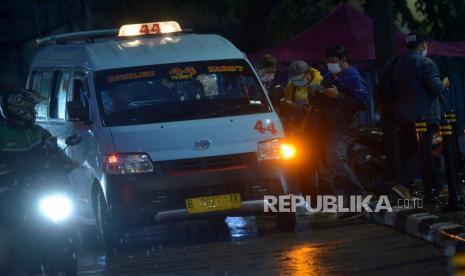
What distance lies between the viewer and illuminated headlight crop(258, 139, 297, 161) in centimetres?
1163

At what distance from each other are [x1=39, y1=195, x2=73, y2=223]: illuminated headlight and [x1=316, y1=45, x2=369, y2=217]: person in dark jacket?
5.04 metres

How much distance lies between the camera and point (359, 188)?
13.1m

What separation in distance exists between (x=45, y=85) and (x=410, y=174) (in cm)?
458

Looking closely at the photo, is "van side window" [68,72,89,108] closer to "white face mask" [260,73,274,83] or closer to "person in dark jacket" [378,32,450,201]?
"white face mask" [260,73,274,83]

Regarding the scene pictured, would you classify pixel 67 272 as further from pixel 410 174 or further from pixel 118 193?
pixel 410 174

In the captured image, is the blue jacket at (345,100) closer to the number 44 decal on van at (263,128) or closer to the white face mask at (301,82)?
the white face mask at (301,82)

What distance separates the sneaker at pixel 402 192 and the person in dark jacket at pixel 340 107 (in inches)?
14.8

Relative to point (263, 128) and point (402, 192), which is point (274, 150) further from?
point (402, 192)

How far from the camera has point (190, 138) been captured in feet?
37.6

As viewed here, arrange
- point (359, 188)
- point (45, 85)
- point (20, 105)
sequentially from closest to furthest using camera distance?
point (20, 105), point (359, 188), point (45, 85)

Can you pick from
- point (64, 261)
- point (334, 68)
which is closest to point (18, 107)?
point (64, 261)

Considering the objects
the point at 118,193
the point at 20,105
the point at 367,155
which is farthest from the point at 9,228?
the point at 367,155

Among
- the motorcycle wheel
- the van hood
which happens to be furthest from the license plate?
the motorcycle wheel

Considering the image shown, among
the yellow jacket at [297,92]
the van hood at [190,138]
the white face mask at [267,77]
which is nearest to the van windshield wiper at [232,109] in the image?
the van hood at [190,138]
